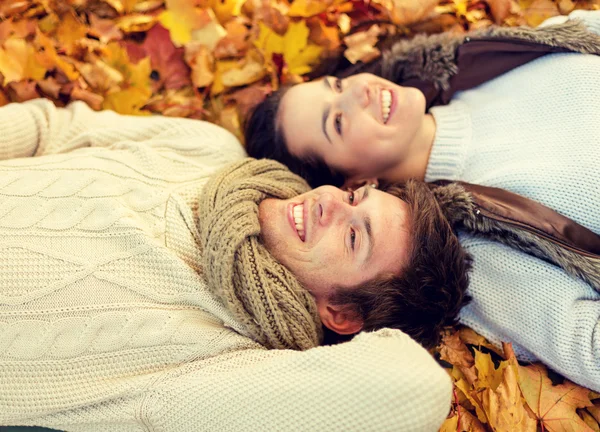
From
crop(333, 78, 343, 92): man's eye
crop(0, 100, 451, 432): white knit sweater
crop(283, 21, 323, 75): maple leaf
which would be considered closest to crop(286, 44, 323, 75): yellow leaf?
crop(283, 21, 323, 75): maple leaf

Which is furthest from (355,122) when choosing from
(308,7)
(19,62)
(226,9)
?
(19,62)

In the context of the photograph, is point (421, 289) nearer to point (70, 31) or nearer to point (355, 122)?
point (355, 122)

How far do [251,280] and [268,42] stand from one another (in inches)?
59.0

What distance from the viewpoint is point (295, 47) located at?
2531 millimetres

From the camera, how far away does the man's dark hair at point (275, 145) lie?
7.29ft

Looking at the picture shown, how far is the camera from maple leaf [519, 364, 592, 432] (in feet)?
5.25

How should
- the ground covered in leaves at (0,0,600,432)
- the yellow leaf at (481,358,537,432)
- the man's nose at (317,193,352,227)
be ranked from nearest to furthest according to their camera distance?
the yellow leaf at (481,358,537,432) < the man's nose at (317,193,352,227) < the ground covered in leaves at (0,0,600,432)

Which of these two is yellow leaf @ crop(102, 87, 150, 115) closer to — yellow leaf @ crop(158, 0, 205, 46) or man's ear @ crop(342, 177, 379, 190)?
yellow leaf @ crop(158, 0, 205, 46)

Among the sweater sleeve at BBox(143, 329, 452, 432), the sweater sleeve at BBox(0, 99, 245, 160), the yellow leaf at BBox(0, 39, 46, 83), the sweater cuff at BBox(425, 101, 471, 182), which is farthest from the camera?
the yellow leaf at BBox(0, 39, 46, 83)

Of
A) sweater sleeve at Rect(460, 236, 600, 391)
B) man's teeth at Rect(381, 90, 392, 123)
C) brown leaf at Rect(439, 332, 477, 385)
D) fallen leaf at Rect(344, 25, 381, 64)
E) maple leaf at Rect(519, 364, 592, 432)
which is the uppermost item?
fallen leaf at Rect(344, 25, 381, 64)

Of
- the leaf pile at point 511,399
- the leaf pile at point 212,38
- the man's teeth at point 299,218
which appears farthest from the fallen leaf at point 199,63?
the leaf pile at point 511,399

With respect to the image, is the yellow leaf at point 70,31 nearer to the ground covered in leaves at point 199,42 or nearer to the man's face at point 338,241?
the ground covered in leaves at point 199,42

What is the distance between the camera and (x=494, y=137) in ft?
6.84

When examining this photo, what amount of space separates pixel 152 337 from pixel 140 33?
1.82 meters
